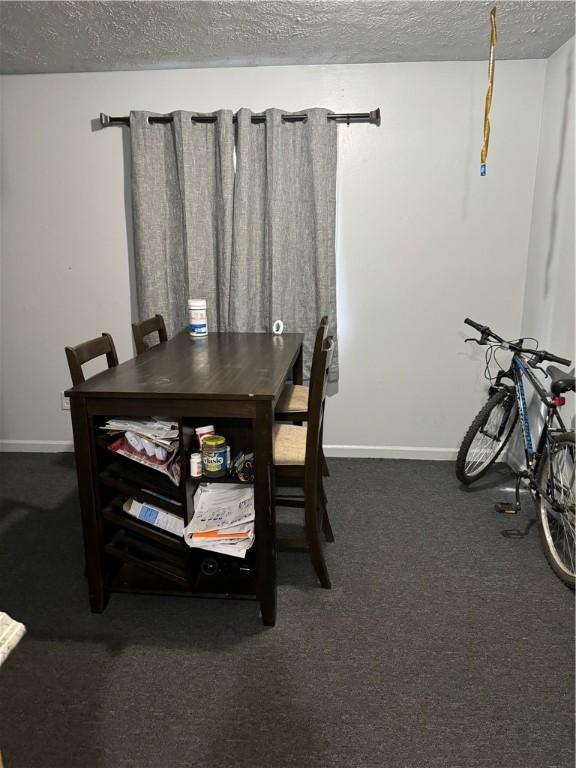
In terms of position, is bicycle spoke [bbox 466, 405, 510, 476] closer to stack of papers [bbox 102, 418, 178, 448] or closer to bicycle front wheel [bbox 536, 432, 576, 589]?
bicycle front wheel [bbox 536, 432, 576, 589]

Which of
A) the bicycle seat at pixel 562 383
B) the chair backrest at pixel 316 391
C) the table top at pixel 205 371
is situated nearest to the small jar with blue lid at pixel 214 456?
the table top at pixel 205 371

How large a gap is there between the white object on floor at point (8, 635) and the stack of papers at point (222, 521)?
1.06 meters

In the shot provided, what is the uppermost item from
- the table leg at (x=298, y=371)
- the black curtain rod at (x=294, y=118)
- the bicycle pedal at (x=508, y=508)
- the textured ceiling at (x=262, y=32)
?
the textured ceiling at (x=262, y=32)

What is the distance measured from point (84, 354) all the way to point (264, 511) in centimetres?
92

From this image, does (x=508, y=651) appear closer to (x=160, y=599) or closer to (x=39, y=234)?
(x=160, y=599)

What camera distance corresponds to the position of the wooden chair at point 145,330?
2.49m

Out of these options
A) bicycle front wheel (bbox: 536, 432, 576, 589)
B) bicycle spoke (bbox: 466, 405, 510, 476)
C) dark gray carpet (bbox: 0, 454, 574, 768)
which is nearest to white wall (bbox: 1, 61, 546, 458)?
bicycle spoke (bbox: 466, 405, 510, 476)

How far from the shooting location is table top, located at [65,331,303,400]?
169 cm

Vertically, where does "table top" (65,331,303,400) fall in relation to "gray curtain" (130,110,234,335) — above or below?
below

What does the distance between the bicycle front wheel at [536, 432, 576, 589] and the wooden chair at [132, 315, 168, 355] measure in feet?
6.22

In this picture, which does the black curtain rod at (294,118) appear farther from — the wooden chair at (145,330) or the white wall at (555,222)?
the wooden chair at (145,330)

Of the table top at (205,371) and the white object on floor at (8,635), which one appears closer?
the white object on floor at (8,635)

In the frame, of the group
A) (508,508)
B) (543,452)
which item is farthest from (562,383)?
(508,508)

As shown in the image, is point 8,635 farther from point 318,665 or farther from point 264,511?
point 318,665
